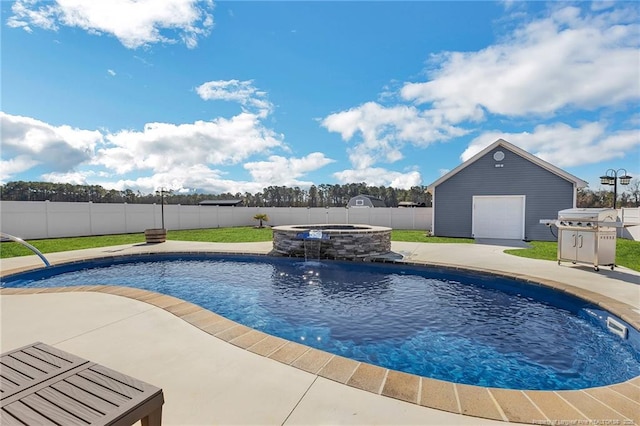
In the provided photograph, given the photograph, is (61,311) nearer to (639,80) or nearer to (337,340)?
(337,340)

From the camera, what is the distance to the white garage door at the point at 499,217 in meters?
14.7

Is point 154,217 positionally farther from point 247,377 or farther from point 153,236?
point 247,377

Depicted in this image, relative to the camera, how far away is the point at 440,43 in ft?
33.4

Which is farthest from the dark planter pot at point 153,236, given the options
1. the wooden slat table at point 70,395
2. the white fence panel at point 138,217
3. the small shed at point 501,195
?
the small shed at point 501,195

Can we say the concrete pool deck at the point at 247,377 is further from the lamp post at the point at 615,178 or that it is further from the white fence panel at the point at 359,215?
the white fence panel at the point at 359,215

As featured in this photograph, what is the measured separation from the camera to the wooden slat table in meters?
1.38

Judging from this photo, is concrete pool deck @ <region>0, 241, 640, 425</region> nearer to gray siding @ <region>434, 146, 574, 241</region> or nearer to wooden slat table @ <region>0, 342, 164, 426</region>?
wooden slat table @ <region>0, 342, 164, 426</region>

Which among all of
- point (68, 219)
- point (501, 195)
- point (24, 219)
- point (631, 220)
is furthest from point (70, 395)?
point (631, 220)

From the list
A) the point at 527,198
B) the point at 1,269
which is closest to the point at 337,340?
the point at 1,269

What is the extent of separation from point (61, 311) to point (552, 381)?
6615mm

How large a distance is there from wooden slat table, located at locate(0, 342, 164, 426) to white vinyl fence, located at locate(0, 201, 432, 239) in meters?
17.5

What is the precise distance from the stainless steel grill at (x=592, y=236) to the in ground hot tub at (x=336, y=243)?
199 inches

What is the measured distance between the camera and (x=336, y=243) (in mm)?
9492

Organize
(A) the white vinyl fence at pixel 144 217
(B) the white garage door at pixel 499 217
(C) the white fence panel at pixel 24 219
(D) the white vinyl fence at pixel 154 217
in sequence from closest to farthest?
1. (C) the white fence panel at pixel 24 219
2. (D) the white vinyl fence at pixel 154 217
3. (A) the white vinyl fence at pixel 144 217
4. (B) the white garage door at pixel 499 217
